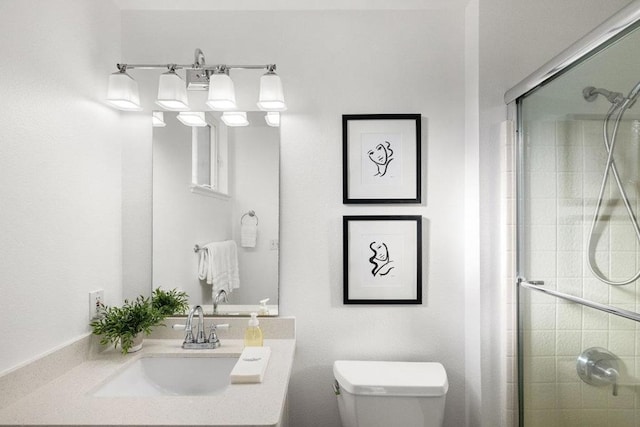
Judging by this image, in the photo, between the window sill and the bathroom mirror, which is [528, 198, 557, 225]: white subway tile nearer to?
the bathroom mirror

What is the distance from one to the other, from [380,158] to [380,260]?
47 cm

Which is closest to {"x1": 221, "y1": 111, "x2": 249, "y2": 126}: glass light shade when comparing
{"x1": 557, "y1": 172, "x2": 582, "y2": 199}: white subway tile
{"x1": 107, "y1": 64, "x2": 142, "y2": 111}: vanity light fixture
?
{"x1": 107, "y1": 64, "x2": 142, "y2": 111}: vanity light fixture

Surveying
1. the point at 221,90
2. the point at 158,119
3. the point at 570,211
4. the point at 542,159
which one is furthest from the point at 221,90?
the point at 570,211

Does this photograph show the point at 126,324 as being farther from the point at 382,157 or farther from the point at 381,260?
the point at 382,157

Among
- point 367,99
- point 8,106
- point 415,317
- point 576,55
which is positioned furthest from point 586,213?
point 8,106

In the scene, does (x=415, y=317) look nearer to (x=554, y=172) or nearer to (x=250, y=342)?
(x=250, y=342)

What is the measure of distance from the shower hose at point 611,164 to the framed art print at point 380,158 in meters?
0.82

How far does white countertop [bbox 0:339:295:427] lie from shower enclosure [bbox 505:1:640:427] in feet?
3.11

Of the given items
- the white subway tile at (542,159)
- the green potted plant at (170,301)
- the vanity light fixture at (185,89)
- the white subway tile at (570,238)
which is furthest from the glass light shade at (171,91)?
the white subway tile at (570,238)

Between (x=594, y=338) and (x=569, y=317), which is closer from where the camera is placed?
(x=594, y=338)

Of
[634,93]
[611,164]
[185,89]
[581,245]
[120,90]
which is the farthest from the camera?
[185,89]

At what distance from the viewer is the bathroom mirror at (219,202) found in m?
2.10

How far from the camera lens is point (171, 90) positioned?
194 cm

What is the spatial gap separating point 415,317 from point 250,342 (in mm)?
761
